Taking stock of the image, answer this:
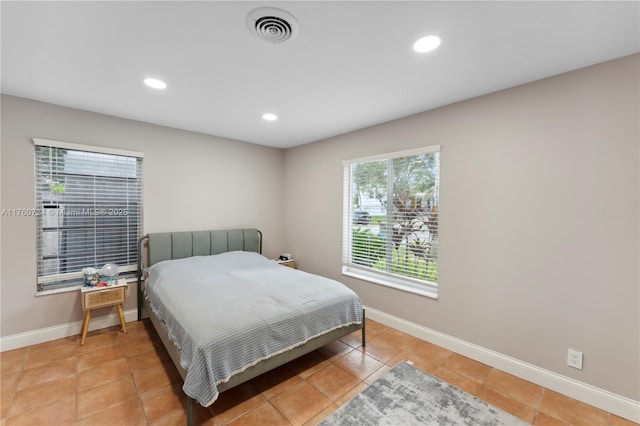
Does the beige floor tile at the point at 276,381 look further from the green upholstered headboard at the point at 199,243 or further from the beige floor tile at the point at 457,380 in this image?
the green upholstered headboard at the point at 199,243

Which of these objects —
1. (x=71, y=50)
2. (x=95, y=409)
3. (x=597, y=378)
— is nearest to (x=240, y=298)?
(x=95, y=409)

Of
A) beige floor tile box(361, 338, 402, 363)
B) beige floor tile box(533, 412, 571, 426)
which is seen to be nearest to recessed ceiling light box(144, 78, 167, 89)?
beige floor tile box(361, 338, 402, 363)

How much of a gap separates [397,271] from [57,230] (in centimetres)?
382

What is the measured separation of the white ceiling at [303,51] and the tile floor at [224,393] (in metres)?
2.48

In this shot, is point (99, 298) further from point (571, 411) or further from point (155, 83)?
point (571, 411)

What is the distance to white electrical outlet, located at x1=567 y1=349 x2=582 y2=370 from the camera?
2004mm

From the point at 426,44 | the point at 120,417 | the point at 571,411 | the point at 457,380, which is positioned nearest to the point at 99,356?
the point at 120,417

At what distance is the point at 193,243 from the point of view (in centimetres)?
365

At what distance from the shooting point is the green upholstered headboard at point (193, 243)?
3322mm

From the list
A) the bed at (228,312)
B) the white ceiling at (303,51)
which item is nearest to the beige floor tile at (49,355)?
the bed at (228,312)

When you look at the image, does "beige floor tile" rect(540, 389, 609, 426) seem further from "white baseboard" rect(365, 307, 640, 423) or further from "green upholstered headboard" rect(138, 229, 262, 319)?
"green upholstered headboard" rect(138, 229, 262, 319)

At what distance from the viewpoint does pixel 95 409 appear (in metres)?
1.87

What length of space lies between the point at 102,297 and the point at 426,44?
12.3ft

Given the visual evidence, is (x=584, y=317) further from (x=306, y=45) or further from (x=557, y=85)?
(x=306, y=45)
